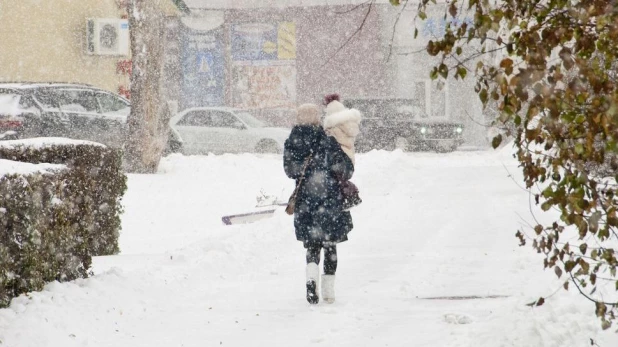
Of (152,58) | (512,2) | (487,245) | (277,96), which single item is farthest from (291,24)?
(512,2)

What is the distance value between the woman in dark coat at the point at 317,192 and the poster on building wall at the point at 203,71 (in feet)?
98.1

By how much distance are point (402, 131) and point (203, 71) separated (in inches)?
493

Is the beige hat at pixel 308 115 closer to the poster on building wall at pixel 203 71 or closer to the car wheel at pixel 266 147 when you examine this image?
the car wheel at pixel 266 147

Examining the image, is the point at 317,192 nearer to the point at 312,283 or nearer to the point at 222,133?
the point at 312,283

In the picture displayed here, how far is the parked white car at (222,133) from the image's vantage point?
2545 cm

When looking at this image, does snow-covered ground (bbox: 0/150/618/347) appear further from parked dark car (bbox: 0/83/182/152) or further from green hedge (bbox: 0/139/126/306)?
parked dark car (bbox: 0/83/182/152)

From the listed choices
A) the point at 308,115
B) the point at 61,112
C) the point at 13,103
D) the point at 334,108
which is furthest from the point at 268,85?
the point at 308,115

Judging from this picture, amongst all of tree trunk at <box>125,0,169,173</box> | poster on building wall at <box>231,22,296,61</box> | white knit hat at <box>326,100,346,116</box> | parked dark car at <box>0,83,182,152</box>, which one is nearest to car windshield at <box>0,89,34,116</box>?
parked dark car at <box>0,83,182,152</box>

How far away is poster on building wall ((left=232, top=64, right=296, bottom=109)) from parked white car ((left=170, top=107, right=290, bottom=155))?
10.7m

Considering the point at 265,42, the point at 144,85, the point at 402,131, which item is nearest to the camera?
Result: the point at 144,85

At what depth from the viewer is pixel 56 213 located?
6805 millimetres

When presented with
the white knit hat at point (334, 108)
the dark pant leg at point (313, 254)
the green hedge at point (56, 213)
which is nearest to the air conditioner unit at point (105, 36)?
the green hedge at point (56, 213)

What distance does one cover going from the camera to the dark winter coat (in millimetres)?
7203

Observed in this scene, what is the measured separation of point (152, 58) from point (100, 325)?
1246 cm
